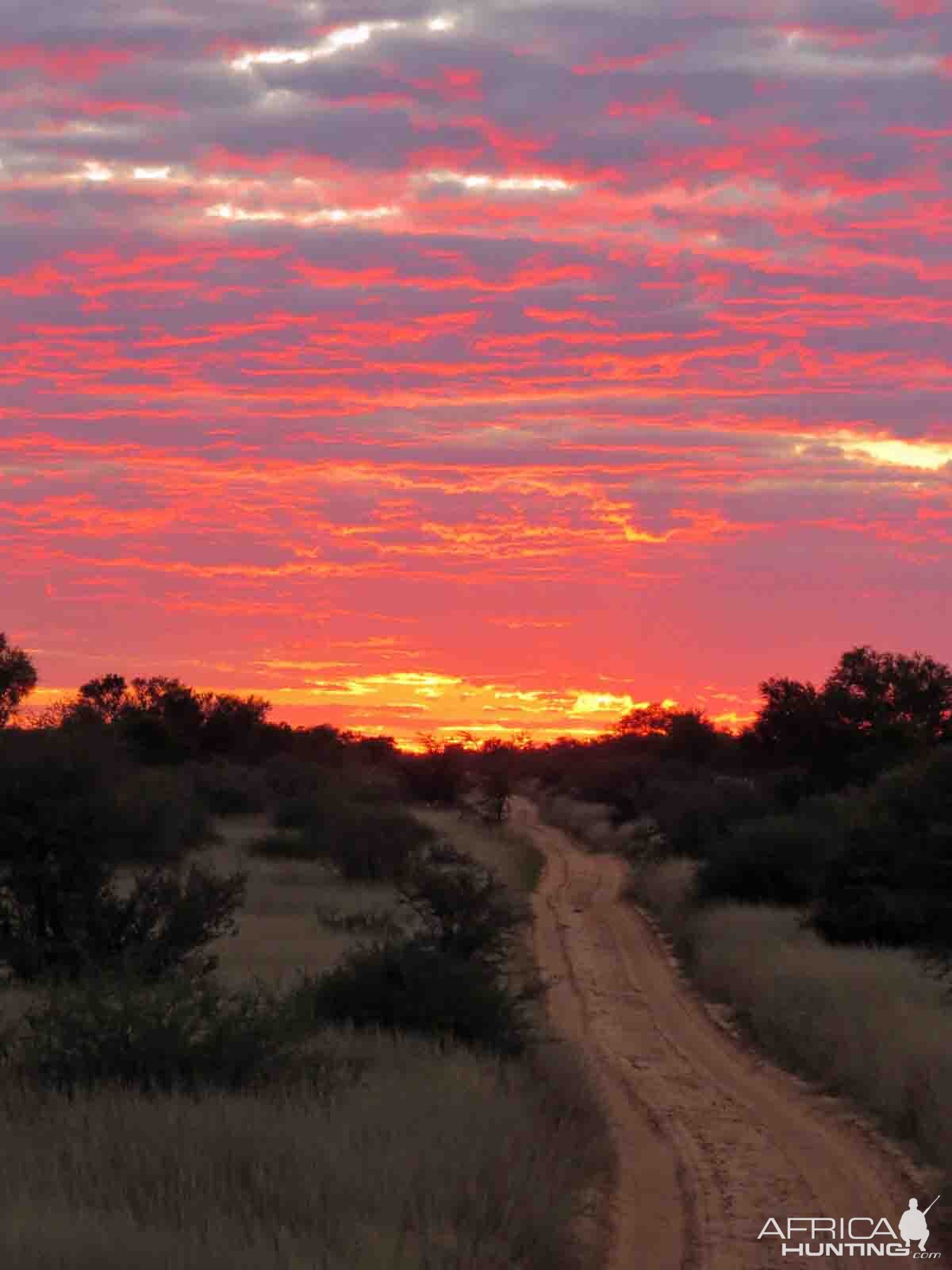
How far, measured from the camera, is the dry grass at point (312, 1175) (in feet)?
25.9

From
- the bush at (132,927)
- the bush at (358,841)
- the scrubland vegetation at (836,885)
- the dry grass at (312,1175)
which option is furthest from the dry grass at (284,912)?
the scrubland vegetation at (836,885)

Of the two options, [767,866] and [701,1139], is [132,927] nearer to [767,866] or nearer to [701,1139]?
[701,1139]

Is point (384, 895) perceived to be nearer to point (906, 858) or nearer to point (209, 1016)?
point (906, 858)

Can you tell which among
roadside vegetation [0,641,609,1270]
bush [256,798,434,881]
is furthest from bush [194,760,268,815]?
roadside vegetation [0,641,609,1270]

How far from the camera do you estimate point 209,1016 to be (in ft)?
39.6

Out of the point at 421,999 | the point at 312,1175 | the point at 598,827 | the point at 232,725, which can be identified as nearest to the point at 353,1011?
the point at 421,999

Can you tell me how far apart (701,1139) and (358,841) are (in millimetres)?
28606

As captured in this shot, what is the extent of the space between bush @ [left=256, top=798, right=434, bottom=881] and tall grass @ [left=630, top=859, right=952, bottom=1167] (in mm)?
12193

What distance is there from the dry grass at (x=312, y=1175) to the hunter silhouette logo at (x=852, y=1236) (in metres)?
1.40

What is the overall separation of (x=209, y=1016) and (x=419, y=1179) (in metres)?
2.99

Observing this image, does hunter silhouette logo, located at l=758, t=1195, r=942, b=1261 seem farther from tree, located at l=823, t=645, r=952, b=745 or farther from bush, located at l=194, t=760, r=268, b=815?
bush, located at l=194, t=760, r=268, b=815

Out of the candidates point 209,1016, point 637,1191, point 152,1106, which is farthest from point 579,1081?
point 152,1106

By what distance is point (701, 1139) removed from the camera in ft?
47.2

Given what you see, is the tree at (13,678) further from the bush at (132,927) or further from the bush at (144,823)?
the bush at (132,927)
